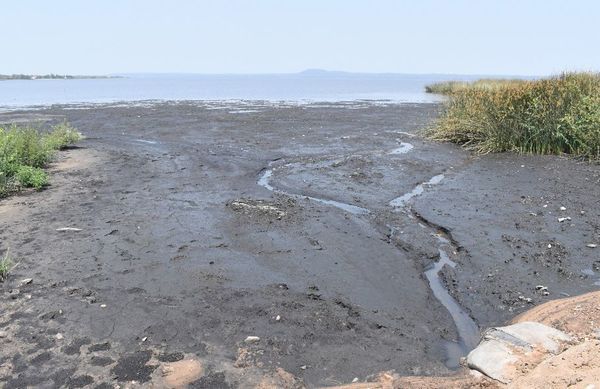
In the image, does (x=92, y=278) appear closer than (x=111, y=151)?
Yes

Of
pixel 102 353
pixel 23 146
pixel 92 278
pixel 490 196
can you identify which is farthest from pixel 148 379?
pixel 23 146

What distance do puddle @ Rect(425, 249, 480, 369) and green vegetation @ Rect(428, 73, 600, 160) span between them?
858cm

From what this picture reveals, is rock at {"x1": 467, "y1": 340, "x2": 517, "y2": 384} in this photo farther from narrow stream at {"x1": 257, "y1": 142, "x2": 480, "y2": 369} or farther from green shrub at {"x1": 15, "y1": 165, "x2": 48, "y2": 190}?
green shrub at {"x1": 15, "y1": 165, "x2": 48, "y2": 190}

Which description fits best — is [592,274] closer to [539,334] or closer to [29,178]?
[539,334]

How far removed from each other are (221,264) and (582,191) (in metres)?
7.31

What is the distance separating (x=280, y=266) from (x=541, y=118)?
10.7 metres

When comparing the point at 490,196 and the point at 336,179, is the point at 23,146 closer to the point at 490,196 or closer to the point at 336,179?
the point at 336,179

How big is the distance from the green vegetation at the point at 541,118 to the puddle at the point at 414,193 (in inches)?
150

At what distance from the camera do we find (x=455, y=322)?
5.22 m

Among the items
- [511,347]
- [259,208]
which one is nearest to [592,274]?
[511,347]

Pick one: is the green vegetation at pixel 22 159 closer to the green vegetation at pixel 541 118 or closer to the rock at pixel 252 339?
the rock at pixel 252 339

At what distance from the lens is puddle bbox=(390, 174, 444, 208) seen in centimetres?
975

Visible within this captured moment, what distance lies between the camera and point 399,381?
13.4ft

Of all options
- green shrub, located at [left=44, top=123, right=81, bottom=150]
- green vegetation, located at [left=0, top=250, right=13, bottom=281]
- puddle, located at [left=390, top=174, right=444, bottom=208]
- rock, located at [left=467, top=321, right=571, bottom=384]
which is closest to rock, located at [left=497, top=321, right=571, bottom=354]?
rock, located at [left=467, top=321, right=571, bottom=384]
